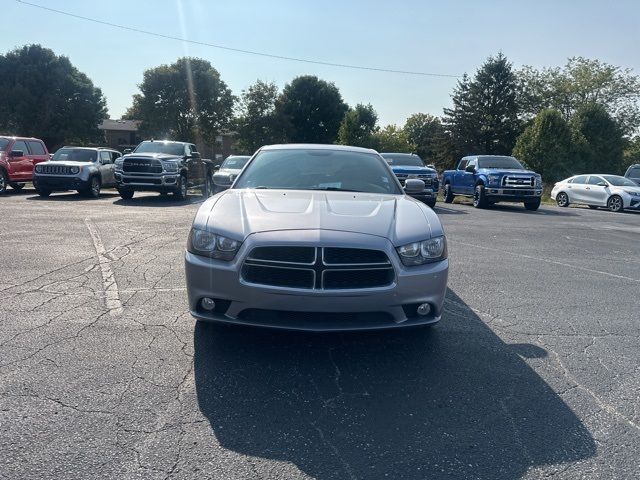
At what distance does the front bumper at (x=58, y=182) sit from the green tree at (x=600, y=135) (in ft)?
157

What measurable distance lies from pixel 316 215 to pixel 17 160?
64.9ft

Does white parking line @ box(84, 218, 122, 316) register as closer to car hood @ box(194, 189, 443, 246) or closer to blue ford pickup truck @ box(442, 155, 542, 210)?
car hood @ box(194, 189, 443, 246)

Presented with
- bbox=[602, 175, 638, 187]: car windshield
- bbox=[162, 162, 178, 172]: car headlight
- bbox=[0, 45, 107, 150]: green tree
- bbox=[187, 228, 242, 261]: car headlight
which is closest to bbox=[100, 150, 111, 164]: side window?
bbox=[162, 162, 178, 172]: car headlight

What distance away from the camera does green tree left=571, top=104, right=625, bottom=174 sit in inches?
2109

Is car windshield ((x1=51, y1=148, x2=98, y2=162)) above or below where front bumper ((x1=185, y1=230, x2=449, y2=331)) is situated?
below

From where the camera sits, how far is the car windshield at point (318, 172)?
555 centimetres

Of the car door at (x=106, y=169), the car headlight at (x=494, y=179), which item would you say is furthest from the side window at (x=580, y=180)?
the car door at (x=106, y=169)

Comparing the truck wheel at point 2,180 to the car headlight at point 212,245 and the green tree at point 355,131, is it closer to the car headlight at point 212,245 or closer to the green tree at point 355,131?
the car headlight at point 212,245

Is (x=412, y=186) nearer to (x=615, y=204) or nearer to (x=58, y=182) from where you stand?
(x=58, y=182)

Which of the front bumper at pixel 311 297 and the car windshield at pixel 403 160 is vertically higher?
the front bumper at pixel 311 297

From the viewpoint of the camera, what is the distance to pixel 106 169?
67.1ft

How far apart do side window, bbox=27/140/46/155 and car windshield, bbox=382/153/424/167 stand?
13.5m

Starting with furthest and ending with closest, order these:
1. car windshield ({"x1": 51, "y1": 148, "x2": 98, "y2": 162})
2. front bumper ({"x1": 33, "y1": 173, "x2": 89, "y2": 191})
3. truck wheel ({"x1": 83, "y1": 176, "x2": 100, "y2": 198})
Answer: car windshield ({"x1": 51, "y1": 148, "x2": 98, "y2": 162}) < truck wheel ({"x1": 83, "y1": 176, "x2": 100, "y2": 198}) < front bumper ({"x1": 33, "y1": 173, "x2": 89, "y2": 191})

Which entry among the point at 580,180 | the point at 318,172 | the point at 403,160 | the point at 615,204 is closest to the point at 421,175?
the point at 403,160
